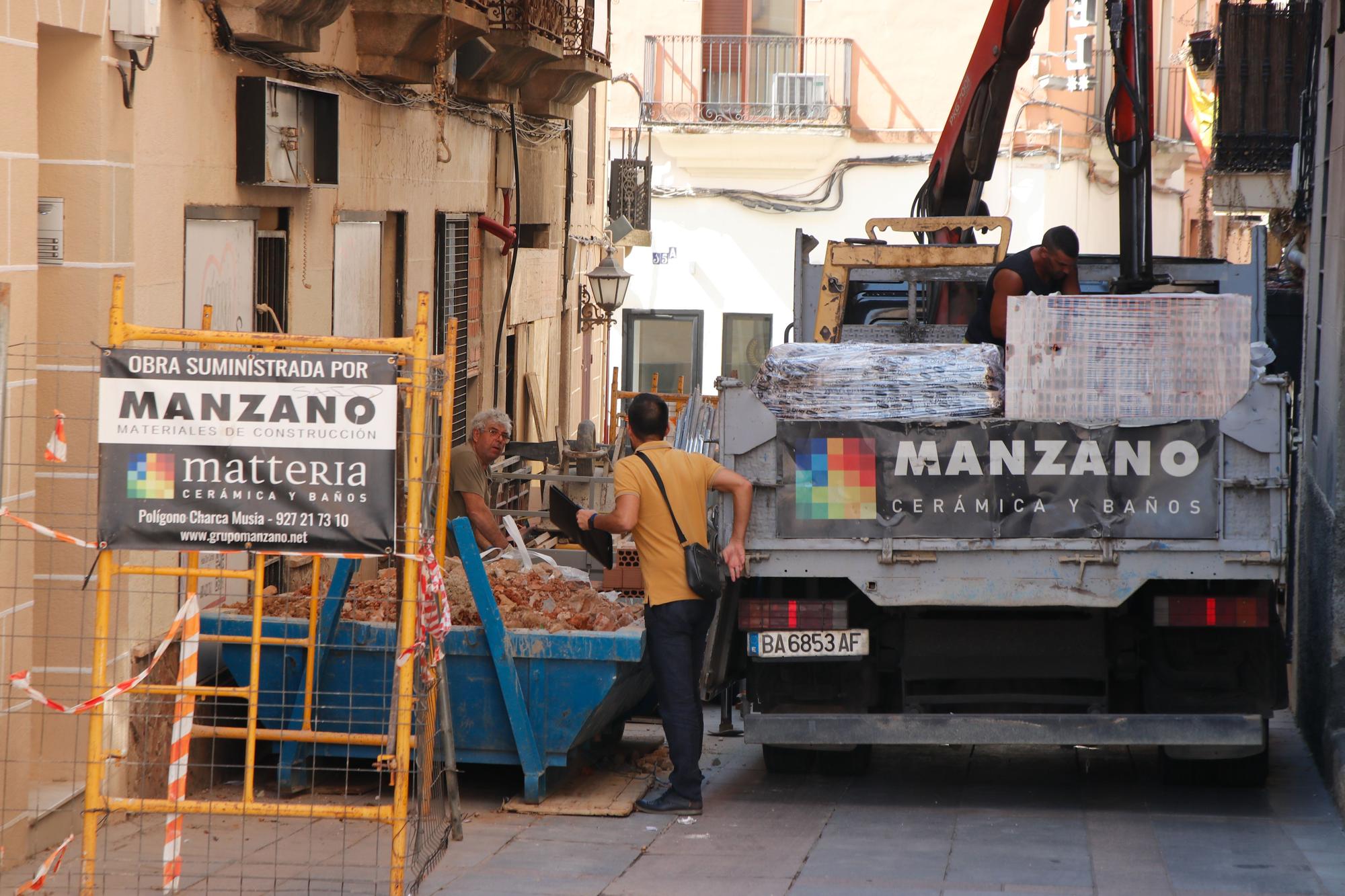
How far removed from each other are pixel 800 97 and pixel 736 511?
20.1 m

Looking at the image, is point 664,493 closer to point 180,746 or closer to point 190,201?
point 180,746

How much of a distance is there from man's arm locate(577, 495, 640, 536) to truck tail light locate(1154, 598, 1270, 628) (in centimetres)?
226

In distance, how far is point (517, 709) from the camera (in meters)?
7.05

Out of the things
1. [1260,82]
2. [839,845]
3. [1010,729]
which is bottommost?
[839,845]

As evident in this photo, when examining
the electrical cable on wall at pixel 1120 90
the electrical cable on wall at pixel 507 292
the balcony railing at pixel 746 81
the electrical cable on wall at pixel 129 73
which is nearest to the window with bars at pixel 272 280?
the electrical cable on wall at pixel 129 73

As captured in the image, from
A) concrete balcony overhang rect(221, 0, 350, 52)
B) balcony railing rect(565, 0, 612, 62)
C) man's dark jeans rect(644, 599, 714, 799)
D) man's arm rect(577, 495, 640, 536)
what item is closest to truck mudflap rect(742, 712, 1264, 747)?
man's dark jeans rect(644, 599, 714, 799)

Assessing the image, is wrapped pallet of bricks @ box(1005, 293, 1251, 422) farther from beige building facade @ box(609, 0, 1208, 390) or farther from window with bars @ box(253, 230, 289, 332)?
beige building facade @ box(609, 0, 1208, 390)

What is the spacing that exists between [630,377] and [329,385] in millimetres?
22482

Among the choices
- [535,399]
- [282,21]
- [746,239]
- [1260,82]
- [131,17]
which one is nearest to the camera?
[131,17]

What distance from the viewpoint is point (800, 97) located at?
85.5 ft

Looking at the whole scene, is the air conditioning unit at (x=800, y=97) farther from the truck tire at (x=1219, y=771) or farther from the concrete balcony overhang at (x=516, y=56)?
the truck tire at (x=1219, y=771)

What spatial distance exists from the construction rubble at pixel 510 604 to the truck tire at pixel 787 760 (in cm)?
99

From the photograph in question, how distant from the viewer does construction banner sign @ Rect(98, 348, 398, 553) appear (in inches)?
206

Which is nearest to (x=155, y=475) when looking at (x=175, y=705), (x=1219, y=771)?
(x=175, y=705)
